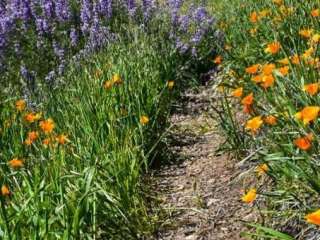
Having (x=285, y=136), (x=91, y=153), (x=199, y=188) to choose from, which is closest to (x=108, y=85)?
(x=91, y=153)

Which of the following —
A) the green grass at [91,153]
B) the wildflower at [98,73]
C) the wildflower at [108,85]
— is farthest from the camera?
the wildflower at [98,73]

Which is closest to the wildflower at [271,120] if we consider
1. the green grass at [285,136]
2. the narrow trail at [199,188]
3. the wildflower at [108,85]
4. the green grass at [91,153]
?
the green grass at [285,136]

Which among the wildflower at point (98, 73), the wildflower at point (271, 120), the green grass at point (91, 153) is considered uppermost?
the wildflower at point (271, 120)

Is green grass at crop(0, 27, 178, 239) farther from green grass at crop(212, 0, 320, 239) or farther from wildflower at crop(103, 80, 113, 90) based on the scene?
green grass at crop(212, 0, 320, 239)

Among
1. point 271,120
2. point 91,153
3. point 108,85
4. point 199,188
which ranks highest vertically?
point 271,120

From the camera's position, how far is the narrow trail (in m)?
3.44

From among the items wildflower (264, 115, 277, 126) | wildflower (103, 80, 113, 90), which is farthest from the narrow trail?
wildflower (103, 80, 113, 90)

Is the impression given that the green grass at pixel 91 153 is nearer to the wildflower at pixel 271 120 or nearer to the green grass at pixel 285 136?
the green grass at pixel 285 136

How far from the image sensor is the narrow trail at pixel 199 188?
344 centimetres

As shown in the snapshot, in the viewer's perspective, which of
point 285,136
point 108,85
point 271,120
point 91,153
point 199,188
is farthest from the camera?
point 108,85

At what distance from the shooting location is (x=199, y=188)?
396cm

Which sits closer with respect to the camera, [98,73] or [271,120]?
[271,120]

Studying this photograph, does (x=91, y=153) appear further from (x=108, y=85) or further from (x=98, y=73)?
(x=98, y=73)

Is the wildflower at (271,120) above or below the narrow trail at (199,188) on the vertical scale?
above
